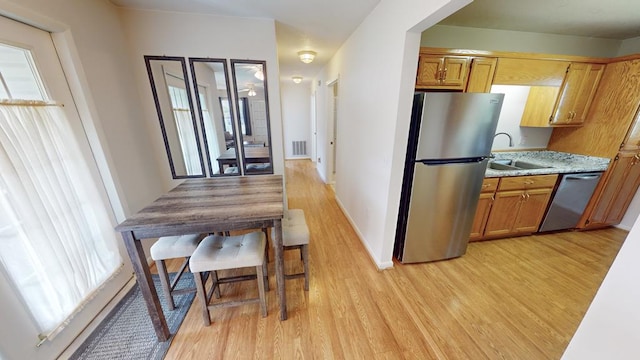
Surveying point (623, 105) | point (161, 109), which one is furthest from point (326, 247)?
point (623, 105)

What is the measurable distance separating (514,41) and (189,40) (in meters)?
3.62

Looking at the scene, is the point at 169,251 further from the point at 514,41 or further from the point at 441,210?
the point at 514,41

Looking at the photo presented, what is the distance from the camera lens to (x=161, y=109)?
2244mm

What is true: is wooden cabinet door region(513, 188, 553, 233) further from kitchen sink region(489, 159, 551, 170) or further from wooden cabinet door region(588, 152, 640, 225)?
wooden cabinet door region(588, 152, 640, 225)

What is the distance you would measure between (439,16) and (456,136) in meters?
0.93

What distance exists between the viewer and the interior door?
1057 millimetres

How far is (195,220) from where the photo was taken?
1.22 m

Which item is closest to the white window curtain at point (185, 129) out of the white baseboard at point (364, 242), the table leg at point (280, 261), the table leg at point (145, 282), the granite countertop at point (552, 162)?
the table leg at point (145, 282)

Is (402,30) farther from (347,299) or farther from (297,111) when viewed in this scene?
(297,111)

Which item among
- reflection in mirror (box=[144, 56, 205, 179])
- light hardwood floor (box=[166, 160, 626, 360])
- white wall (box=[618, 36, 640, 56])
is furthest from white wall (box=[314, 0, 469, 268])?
white wall (box=[618, 36, 640, 56])

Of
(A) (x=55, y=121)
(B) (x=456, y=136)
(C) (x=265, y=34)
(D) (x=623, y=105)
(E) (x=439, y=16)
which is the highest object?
(C) (x=265, y=34)

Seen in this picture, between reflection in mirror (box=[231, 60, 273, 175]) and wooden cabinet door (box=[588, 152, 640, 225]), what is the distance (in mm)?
4110

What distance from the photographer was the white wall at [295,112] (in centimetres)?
638

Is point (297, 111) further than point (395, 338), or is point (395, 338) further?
point (297, 111)
